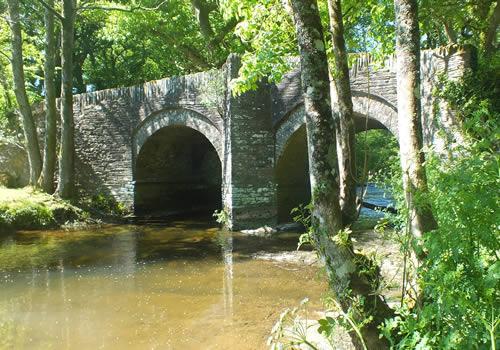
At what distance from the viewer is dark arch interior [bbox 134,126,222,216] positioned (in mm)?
12891

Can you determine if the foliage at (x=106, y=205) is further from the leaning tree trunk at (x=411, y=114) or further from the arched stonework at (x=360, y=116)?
the leaning tree trunk at (x=411, y=114)

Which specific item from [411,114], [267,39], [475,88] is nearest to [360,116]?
[475,88]

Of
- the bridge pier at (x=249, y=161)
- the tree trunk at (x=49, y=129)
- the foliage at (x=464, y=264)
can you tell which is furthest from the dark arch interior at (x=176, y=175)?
the foliage at (x=464, y=264)

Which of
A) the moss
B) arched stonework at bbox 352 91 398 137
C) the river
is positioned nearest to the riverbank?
the moss

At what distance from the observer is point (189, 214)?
13.5m

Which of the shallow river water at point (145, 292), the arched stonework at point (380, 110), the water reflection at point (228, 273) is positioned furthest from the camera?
the arched stonework at point (380, 110)

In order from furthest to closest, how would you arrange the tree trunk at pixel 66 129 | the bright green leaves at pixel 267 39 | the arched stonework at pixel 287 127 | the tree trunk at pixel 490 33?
1. the tree trunk at pixel 66 129
2. the arched stonework at pixel 287 127
3. the tree trunk at pixel 490 33
4. the bright green leaves at pixel 267 39

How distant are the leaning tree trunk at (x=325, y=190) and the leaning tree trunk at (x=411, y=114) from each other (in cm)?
44

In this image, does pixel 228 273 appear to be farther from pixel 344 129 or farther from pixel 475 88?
pixel 475 88

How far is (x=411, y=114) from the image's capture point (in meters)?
2.71

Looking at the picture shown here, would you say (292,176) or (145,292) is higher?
(292,176)

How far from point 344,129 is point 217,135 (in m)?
7.60

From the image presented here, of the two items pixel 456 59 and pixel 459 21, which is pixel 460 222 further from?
pixel 459 21

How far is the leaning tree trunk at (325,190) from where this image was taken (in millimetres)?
2781
